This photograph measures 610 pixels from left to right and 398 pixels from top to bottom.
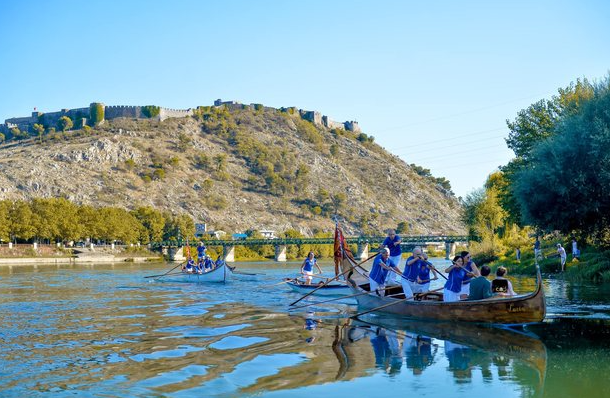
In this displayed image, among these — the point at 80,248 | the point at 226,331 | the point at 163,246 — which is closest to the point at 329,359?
the point at 226,331

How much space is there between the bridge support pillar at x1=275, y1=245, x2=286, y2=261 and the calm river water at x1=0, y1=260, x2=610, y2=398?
346 ft

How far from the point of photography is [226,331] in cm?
1864

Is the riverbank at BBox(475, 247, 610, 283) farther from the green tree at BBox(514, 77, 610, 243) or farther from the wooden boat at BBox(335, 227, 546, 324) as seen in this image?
the wooden boat at BBox(335, 227, 546, 324)

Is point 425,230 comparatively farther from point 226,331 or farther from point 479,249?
point 226,331

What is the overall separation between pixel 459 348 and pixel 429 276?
6.80 meters

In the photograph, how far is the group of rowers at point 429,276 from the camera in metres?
18.4

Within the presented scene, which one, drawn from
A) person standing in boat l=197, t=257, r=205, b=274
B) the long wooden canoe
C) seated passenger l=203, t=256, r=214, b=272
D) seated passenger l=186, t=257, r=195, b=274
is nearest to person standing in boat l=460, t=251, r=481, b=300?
the long wooden canoe

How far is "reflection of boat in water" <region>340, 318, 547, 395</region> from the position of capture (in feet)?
42.2

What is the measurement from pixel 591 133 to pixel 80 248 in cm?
9406

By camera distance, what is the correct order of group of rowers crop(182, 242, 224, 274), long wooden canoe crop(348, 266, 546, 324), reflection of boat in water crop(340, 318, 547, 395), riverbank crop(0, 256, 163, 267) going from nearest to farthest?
reflection of boat in water crop(340, 318, 547, 395), long wooden canoe crop(348, 266, 546, 324), group of rowers crop(182, 242, 224, 274), riverbank crop(0, 256, 163, 267)

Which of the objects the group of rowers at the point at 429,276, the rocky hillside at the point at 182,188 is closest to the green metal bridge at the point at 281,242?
the rocky hillside at the point at 182,188

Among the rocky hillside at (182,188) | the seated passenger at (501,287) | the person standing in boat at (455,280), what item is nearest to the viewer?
the seated passenger at (501,287)

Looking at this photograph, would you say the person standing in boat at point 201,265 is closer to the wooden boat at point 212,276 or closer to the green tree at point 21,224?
the wooden boat at point 212,276

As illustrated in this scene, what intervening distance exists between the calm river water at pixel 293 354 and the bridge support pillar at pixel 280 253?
346 ft
